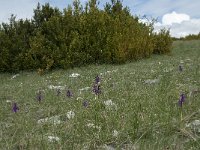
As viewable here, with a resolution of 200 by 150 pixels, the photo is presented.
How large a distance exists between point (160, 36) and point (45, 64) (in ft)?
23.1

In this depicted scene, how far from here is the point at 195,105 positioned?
494 cm

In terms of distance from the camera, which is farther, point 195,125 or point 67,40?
point 67,40

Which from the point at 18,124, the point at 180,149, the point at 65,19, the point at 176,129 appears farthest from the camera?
the point at 65,19

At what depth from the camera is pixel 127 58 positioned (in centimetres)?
1645

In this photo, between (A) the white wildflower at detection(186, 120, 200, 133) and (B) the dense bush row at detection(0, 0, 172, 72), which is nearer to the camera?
(A) the white wildflower at detection(186, 120, 200, 133)

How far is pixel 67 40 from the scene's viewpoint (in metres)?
15.7

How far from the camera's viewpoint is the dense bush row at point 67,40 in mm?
15305

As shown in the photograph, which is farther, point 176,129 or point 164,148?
point 176,129

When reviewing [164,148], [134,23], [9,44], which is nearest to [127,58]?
[134,23]

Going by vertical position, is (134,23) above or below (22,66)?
above

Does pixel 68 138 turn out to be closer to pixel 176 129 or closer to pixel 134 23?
pixel 176 129

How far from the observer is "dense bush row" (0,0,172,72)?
15.3 m

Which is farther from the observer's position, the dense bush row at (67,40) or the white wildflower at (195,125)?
the dense bush row at (67,40)

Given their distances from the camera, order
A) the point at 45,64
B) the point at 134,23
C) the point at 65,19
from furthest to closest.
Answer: the point at 134,23, the point at 65,19, the point at 45,64
